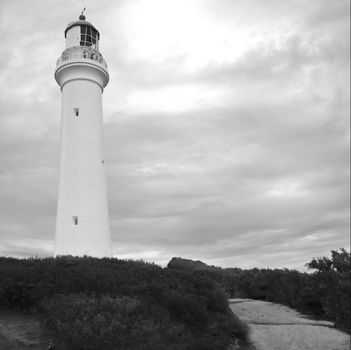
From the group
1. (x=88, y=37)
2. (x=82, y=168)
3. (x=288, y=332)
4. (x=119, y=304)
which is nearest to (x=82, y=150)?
(x=82, y=168)

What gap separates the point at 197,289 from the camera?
13.8m

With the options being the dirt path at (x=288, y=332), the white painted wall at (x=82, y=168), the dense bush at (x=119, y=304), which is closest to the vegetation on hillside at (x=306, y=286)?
the dirt path at (x=288, y=332)

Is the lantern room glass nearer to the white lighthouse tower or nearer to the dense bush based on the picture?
the white lighthouse tower

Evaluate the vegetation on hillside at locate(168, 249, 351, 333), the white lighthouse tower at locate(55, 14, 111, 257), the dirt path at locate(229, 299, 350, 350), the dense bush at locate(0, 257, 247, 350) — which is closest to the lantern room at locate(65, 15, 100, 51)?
the white lighthouse tower at locate(55, 14, 111, 257)

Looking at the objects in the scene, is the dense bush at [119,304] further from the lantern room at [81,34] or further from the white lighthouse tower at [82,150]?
the lantern room at [81,34]

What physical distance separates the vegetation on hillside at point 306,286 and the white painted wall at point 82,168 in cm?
463

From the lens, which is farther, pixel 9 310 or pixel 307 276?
pixel 307 276

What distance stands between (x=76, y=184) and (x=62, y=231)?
2.54 m

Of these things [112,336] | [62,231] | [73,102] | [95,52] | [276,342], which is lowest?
[276,342]

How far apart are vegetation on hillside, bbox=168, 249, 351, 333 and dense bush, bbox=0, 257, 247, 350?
2446 mm

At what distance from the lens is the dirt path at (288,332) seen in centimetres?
1234

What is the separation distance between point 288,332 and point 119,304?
228 inches

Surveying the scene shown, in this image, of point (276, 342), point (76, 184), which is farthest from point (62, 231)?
point (276, 342)

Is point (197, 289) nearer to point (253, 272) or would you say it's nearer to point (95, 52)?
point (253, 272)
